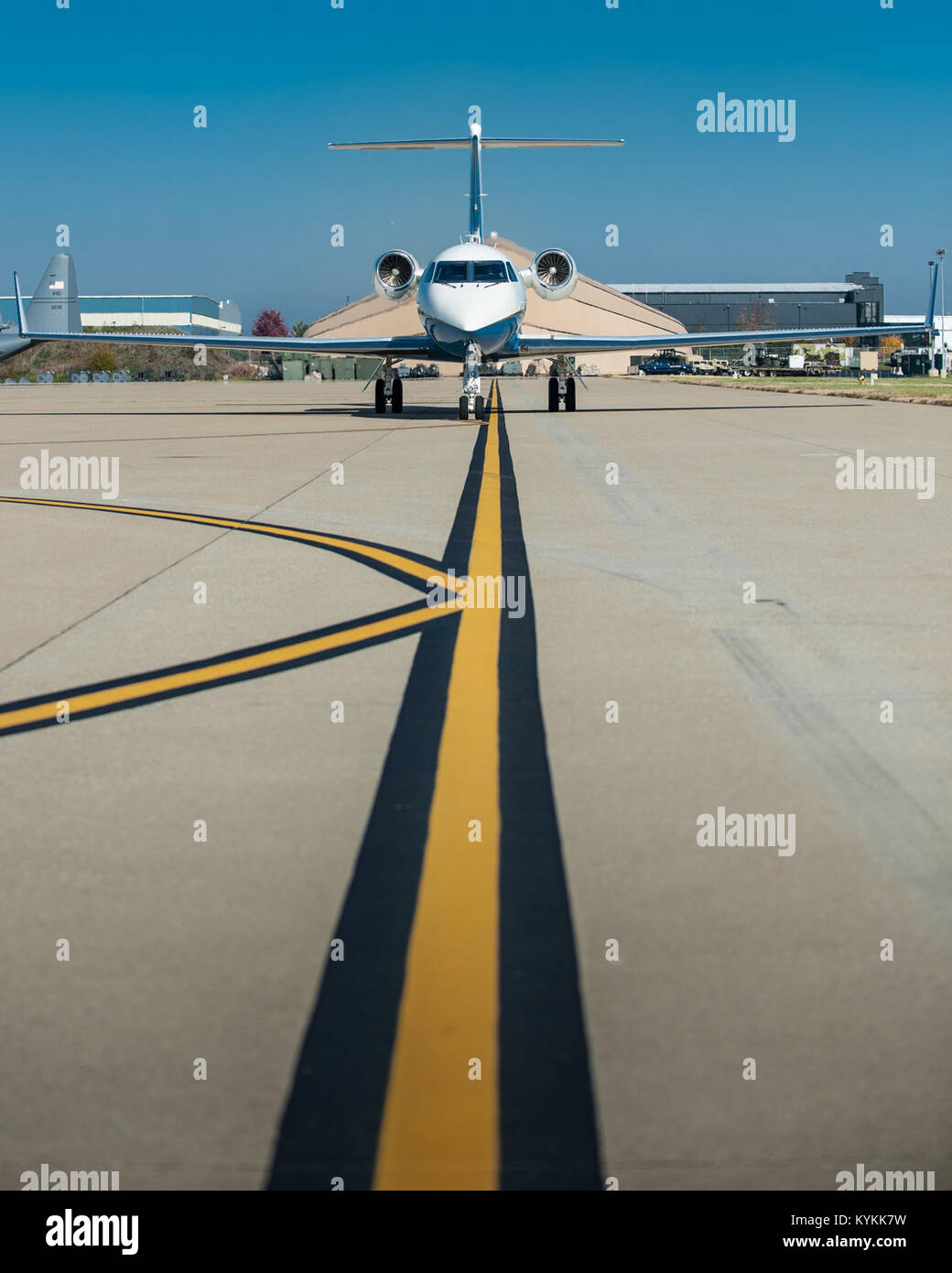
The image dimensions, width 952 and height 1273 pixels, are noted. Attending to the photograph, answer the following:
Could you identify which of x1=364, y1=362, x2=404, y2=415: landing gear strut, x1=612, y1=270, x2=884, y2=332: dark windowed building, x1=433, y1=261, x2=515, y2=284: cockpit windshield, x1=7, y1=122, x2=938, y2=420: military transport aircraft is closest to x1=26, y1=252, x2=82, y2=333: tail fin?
x1=7, y1=122, x2=938, y2=420: military transport aircraft

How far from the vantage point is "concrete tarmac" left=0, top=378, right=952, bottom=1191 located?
271 centimetres

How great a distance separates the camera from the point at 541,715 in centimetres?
568

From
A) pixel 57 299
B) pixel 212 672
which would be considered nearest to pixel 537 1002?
pixel 212 672

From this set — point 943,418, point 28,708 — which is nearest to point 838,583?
point 28,708

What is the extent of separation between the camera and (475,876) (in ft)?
13.1

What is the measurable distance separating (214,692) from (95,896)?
2380mm

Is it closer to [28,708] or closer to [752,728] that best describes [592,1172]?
[752,728]

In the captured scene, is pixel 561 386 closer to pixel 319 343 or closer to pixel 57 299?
pixel 319 343

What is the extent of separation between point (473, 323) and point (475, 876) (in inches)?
932

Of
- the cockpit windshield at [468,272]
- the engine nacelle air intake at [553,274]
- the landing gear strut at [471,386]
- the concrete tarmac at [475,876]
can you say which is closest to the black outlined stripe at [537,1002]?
the concrete tarmac at [475,876]

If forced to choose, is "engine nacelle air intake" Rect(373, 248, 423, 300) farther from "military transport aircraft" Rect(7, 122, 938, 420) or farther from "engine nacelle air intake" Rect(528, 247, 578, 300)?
"engine nacelle air intake" Rect(528, 247, 578, 300)

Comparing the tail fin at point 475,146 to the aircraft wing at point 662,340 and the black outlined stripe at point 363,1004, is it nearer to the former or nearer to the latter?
the aircraft wing at point 662,340

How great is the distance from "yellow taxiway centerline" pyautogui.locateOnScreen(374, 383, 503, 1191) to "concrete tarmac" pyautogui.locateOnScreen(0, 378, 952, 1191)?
0.04 feet

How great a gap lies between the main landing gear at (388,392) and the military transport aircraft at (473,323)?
0.02 m
